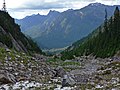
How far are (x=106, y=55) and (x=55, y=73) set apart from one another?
82.7 m

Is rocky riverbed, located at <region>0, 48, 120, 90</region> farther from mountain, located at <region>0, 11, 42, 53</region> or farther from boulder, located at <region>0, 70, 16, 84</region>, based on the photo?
mountain, located at <region>0, 11, 42, 53</region>

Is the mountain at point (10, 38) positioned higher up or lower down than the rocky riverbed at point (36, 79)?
lower down

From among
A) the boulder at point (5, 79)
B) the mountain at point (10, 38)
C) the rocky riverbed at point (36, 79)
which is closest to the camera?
the rocky riverbed at point (36, 79)

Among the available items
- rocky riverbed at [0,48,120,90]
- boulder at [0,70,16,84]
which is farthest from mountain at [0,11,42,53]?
boulder at [0,70,16,84]

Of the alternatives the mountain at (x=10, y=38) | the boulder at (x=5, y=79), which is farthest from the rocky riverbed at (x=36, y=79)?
the mountain at (x=10, y=38)

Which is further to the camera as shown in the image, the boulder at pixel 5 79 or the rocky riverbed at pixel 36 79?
the boulder at pixel 5 79

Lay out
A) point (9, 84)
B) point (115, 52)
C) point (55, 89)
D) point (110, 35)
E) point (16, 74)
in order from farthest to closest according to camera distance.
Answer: point (110, 35) < point (115, 52) < point (16, 74) < point (9, 84) < point (55, 89)

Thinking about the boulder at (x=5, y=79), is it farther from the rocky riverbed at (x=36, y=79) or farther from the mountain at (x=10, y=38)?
the mountain at (x=10, y=38)

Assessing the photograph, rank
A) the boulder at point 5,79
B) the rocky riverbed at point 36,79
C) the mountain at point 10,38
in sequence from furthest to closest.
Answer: the mountain at point 10,38 < the boulder at point 5,79 < the rocky riverbed at point 36,79

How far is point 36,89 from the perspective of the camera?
1866 cm

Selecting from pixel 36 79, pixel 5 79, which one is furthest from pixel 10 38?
pixel 5 79

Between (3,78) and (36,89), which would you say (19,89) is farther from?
(3,78)

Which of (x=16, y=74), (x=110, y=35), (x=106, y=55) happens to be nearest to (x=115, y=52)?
(x=106, y=55)

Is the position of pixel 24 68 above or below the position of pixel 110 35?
above
